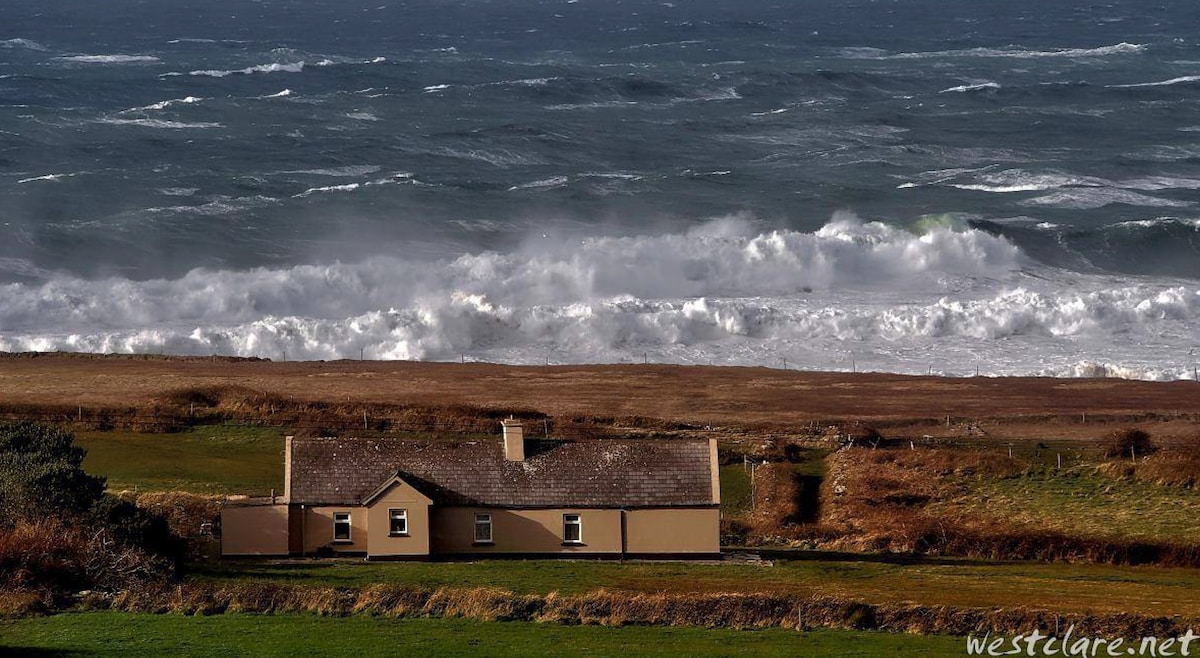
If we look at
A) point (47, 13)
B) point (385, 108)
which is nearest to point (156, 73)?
point (385, 108)

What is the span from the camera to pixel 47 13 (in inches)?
7037

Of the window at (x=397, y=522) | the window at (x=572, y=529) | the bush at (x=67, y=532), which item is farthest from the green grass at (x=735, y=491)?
the bush at (x=67, y=532)

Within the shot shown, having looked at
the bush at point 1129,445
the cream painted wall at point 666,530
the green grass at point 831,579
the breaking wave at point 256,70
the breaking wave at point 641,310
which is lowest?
the green grass at point 831,579

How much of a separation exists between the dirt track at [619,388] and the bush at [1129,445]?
15.3 ft

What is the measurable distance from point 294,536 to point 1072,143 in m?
82.6

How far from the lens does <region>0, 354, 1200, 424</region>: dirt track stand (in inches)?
2393

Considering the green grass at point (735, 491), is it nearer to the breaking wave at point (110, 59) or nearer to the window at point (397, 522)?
the window at point (397, 522)

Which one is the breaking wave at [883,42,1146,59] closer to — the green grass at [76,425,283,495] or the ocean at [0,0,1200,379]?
the ocean at [0,0,1200,379]

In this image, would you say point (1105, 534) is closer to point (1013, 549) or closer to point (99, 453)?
point (1013, 549)

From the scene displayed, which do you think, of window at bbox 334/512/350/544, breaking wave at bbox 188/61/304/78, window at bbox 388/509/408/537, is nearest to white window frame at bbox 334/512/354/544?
window at bbox 334/512/350/544

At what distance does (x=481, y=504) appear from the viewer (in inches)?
1791

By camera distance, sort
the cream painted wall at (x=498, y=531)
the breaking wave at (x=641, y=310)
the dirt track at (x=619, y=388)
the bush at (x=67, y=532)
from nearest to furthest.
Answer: the bush at (x=67, y=532)
the cream painted wall at (x=498, y=531)
the dirt track at (x=619, y=388)
the breaking wave at (x=641, y=310)

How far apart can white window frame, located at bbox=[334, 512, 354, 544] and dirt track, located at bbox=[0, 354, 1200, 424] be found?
1544cm

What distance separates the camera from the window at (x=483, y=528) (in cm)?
4556
